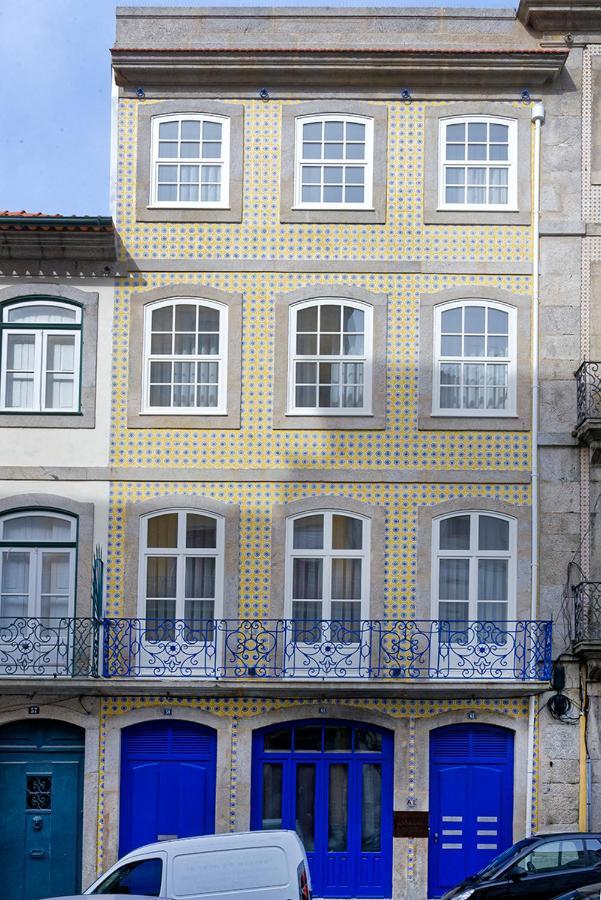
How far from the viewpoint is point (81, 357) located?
2169cm

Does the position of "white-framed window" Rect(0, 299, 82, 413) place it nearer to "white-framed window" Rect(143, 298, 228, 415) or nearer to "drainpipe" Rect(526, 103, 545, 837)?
"white-framed window" Rect(143, 298, 228, 415)

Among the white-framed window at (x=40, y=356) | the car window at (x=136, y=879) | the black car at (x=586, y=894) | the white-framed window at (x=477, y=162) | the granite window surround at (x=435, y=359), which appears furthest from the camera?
the white-framed window at (x=477, y=162)

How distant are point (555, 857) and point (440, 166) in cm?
1033

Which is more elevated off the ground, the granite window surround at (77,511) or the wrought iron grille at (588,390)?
the wrought iron grille at (588,390)

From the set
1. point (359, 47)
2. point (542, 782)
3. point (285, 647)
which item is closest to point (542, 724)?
point (542, 782)

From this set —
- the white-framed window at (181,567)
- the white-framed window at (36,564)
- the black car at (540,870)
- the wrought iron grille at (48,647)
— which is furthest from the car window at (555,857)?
the white-framed window at (36,564)

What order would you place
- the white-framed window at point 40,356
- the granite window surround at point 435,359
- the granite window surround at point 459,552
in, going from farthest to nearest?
the white-framed window at point 40,356 → the granite window surround at point 435,359 → the granite window surround at point 459,552

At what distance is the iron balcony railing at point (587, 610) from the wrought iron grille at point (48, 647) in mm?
7066

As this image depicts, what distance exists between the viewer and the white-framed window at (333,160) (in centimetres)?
2188

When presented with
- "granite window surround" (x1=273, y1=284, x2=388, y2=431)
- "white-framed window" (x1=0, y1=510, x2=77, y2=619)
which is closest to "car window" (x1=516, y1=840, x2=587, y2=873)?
"granite window surround" (x1=273, y1=284, x2=388, y2=431)

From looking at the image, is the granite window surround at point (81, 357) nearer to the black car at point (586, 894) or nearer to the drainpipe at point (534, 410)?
the drainpipe at point (534, 410)

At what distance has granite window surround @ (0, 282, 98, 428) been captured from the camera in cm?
2150

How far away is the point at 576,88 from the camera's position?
72.1 feet

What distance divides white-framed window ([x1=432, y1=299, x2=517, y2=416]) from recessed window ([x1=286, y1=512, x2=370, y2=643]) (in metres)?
2.29
